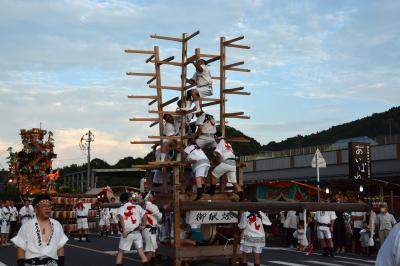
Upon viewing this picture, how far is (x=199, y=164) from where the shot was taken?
1288cm

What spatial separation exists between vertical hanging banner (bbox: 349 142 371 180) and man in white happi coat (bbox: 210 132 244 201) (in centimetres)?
904

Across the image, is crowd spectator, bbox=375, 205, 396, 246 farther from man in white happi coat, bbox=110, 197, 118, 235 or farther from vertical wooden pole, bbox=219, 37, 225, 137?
man in white happi coat, bbox=110, 197, 118, 235

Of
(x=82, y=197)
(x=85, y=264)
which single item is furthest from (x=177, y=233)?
(x=82, y=197)

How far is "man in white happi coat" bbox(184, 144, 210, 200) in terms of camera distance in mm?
12734

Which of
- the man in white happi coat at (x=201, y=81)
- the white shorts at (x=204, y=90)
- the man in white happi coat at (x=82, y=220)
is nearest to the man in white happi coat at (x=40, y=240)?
the man in white happi coat at (x=201, y=81)

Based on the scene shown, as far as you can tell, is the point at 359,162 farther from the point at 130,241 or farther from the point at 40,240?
the point at 40,240

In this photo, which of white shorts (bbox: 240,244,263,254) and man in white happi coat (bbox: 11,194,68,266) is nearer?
man in white happi coat (bbox: 11,194,68,266)

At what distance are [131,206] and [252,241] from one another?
116 inches

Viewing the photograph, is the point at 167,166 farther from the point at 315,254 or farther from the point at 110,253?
the point at 315,254

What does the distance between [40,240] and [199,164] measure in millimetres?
6289

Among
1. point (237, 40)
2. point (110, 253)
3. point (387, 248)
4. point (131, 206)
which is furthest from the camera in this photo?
point (110, 253)

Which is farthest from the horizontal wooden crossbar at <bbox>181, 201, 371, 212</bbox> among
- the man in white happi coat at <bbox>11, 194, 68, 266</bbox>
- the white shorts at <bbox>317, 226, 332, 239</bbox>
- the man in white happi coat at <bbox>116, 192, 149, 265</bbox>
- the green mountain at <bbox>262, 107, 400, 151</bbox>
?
the green mountain at <bbox>262, 107, 400, 151</bbox>

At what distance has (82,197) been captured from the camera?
29.9 meters

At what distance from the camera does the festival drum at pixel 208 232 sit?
45.4 ft
